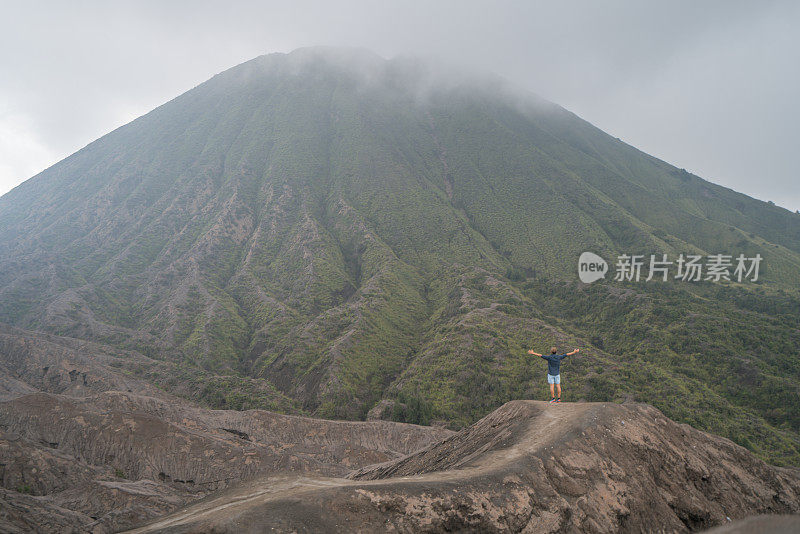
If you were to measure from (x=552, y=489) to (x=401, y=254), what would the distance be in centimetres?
8343

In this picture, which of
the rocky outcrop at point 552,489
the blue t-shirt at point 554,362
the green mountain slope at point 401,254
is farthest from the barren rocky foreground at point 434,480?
the green mountain slope at point 401,254

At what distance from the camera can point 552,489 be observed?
8.50 m

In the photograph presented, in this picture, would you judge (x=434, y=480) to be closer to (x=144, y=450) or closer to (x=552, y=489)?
(x=552, y=489)

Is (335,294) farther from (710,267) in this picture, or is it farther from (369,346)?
(710,267)

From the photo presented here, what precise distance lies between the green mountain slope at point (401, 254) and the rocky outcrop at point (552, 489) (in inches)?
1310

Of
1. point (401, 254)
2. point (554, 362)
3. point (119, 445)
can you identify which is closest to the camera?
point (554, 362)

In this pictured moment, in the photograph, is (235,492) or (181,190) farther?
(181,190)

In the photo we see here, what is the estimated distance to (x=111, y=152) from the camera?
14488 cm

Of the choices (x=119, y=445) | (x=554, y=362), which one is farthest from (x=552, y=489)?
(x=119, y=445)

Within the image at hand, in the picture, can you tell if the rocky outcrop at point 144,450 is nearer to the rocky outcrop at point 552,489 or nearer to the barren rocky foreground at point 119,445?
the barren rocky foreground at point 119,445

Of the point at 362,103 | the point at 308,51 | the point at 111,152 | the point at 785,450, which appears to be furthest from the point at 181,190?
the point at 785,450

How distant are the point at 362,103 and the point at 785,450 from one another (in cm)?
16089

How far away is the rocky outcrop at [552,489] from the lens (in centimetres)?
728

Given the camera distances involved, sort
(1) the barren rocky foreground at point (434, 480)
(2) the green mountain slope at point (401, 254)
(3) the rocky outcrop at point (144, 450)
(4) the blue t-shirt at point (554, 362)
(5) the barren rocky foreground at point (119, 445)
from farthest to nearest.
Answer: (2) the green mountain slope at point (401, 254) < (3) the rocky outcrop at point (144, 450) < (5) the barren rocky foreground at point (119, 445) < (4) the blue t-shirt at point (554, 362) < (1) the barren rocky foreground at point (434, 480)
